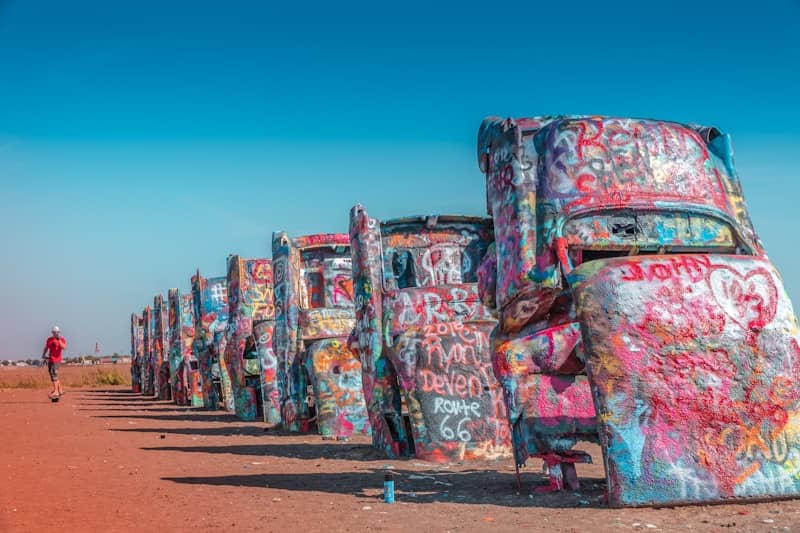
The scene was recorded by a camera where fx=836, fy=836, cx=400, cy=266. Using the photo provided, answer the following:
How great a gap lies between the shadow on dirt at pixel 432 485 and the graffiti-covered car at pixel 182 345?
61.2 feet

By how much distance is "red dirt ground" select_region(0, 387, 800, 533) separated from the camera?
19.4ft

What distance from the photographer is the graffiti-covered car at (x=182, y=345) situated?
90.5ft

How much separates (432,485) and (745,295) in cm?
344

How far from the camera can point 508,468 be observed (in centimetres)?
927

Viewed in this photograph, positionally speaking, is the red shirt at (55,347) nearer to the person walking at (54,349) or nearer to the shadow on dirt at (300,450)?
the person walking at (54,349)

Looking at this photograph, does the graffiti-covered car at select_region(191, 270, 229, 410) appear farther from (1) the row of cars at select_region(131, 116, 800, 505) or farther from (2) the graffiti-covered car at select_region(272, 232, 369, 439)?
(1) the row of cars at select_region(131, 116, 800, 505)

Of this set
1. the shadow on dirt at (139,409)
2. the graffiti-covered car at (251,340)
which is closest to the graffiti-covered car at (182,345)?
the shadow on dirt at (139,409)

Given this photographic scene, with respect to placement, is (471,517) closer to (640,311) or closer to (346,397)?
(640,311)

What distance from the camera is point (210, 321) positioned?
24.3 metres

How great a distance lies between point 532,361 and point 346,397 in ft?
24.4

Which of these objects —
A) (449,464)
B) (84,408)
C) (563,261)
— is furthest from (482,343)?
(84,408)

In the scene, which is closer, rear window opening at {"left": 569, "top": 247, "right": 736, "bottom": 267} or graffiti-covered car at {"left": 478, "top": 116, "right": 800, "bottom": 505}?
graffiti-covered car at {"left": 478, "top": 116, "right": 800, "bottom": 505}

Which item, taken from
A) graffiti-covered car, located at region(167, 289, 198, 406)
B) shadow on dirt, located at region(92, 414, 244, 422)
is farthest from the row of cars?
graffiti-covered car, located at region(167, 289, 198, 406)

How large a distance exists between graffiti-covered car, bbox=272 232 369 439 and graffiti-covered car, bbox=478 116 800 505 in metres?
6.24
